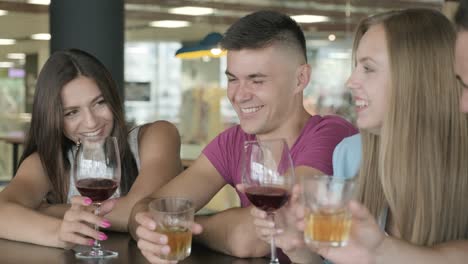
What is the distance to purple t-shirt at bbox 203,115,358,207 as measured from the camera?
7.47 ft

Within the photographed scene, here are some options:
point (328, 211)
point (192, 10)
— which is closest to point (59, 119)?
point (328, 211)

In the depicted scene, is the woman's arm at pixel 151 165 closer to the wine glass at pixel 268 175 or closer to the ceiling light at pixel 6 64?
the wine glass at pixel 268 175

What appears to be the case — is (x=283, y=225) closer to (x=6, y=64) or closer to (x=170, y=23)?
(x=6, y=64)

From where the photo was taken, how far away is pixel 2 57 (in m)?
8.75

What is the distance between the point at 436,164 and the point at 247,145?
497mm

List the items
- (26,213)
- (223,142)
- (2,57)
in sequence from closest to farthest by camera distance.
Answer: (26,213), (223,142), (2,57)

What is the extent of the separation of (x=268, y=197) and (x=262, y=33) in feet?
2.78

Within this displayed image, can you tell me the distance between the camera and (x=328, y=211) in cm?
147

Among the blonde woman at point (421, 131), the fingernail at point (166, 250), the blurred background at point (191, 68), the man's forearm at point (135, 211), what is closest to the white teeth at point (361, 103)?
the blonde woman at point (421, 131)

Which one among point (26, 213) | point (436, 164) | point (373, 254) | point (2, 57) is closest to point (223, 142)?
point (26, 213)

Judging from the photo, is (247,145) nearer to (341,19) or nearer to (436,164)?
(436,164)

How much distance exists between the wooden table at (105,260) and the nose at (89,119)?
0.54 meters

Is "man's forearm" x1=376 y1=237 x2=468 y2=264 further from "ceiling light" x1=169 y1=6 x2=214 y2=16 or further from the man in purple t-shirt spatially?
"ceiling light" x1=169 y1=6 x2=214 y2=16

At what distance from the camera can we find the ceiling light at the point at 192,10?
31.3 feet
